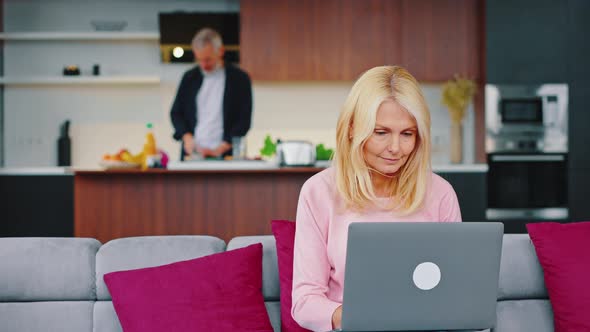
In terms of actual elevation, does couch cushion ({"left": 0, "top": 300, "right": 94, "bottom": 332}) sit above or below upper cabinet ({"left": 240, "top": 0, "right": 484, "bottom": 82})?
below

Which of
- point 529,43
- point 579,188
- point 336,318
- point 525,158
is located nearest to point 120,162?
point 336,318

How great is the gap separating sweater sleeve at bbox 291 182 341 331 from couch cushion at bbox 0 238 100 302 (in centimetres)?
71

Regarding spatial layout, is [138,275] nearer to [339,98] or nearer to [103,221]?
[103,221]

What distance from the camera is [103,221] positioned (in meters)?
3.86

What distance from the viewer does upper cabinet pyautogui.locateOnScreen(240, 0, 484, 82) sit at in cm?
570


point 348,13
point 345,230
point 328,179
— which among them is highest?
point 348,13

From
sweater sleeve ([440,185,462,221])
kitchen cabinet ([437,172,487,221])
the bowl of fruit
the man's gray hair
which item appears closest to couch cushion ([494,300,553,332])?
sweater sleeve ([440,185,462,221])

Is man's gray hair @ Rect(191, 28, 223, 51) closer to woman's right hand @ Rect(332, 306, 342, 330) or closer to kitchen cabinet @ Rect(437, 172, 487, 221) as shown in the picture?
kitchen cabinet @ Rect(437, 172, 487, 221)

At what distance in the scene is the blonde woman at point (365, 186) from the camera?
159cm

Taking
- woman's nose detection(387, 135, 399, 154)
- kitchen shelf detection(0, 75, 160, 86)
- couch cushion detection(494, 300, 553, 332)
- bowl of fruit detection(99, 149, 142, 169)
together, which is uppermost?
kitchen shelf detection(0, 75, 160, 86)

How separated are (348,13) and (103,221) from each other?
288cm

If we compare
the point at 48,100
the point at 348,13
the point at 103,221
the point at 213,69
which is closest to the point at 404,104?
the point at 103,221

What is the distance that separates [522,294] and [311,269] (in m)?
0.84

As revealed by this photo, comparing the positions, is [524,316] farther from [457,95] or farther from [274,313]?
[457,95]
